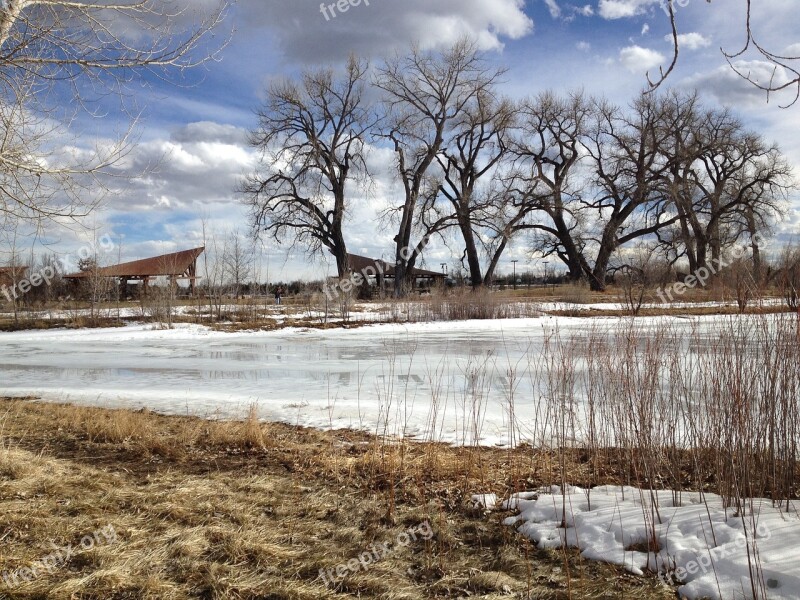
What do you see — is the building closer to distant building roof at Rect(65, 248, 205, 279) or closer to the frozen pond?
distant building roof at Rect(65, 248, 205, 279)

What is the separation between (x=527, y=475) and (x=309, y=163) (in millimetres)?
34893

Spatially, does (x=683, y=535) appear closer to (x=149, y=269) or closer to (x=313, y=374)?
(x=313, y=374)

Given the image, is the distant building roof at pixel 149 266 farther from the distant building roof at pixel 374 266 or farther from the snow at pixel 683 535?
the snow at pixel 683 535

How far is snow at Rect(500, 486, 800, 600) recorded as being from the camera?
308cm

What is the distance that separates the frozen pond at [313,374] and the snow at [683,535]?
1052 millimetres

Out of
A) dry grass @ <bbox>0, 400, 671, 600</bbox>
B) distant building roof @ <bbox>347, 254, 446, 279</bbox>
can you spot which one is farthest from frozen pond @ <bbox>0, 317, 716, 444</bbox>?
distant building roof @ <bbox>347, 254, 446, 279</bbox>

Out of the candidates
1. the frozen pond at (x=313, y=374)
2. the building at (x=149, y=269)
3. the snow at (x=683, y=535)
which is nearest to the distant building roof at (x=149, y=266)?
the building at (x=149, y=269)

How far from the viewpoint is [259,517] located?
4164 millimetres

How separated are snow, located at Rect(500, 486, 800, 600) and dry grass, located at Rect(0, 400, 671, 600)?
20cm

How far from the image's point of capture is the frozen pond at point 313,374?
7.45 m

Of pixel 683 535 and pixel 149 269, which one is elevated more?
pixel 149 269

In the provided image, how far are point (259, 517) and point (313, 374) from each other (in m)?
7.60

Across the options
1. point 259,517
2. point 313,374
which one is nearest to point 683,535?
point 259,517

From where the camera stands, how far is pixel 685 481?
4977 mm
